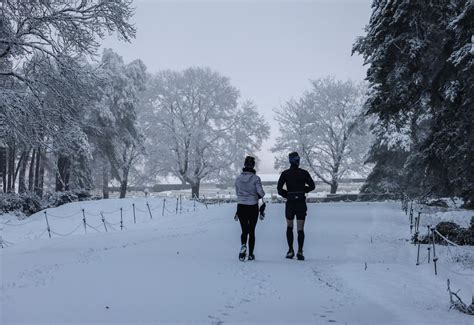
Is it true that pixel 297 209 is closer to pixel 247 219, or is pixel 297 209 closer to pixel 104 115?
pixel 247 219

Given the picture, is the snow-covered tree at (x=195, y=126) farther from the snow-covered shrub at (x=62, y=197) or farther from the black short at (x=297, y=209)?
the black short at (x=297, y=209)

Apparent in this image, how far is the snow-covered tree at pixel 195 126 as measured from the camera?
140 ft

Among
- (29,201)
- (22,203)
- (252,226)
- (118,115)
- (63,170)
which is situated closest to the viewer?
(252,226)

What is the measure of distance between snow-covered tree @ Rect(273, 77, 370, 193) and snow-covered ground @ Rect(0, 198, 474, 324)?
33752 mm

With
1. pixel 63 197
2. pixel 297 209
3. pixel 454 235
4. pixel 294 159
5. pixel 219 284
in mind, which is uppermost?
pixel 294 159

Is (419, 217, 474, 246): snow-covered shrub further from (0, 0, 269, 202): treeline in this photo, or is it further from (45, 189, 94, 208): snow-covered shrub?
(45, 189, 94, 208): snow-covered shrub

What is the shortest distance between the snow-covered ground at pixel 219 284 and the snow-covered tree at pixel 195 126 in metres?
31.3

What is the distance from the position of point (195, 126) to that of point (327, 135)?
1378cm

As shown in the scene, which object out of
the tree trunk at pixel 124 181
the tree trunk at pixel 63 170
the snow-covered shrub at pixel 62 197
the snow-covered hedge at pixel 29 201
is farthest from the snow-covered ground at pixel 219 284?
the tree trunk at pixel 124 181

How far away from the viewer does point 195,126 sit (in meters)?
42.3

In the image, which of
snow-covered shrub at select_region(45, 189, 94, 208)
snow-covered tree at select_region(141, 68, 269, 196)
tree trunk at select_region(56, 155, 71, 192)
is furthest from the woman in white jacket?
snow-covered tree at select_region(141, 68, 269, 196)

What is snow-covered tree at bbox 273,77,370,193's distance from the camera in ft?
145

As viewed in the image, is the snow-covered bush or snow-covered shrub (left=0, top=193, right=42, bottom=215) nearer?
snow-covered shrub (left=0, top=193, right=42, bottom=215)

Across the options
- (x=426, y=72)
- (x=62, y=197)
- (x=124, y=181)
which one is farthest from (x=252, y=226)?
(x=124, y=181)
